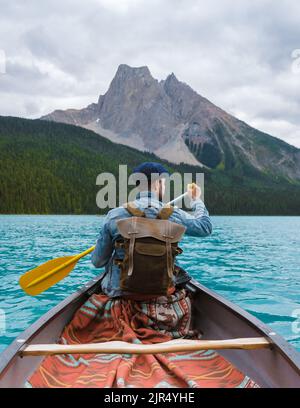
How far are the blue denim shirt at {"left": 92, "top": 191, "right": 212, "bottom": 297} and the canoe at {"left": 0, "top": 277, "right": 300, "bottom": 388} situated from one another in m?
0.70

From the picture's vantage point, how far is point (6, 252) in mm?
18922

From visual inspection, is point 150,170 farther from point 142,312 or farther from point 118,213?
point 142,312

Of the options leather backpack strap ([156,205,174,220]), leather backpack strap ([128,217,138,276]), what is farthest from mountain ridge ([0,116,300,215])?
leather backpack strap ([128,217,138,276])

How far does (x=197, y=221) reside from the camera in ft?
16.3

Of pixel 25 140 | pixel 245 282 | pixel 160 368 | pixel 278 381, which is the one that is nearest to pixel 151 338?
pixel 160 368

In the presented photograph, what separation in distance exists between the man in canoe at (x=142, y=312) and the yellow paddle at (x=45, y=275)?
64.7 inches

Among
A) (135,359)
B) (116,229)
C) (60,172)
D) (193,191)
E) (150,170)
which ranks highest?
(60,172)

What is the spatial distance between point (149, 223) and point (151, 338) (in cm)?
126

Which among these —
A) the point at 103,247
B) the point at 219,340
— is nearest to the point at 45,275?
the point at 103,247

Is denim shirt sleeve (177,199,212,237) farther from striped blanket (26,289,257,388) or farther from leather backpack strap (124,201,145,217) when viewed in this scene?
striped blanket (26,289,257,388)

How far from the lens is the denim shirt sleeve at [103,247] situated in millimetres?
4715

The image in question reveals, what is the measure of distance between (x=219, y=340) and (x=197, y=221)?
1465 millimetres

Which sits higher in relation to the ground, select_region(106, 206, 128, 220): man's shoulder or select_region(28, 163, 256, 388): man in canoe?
select_region(106, 206, 128, 220): man's shoulder

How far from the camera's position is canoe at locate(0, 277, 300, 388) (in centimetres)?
331
